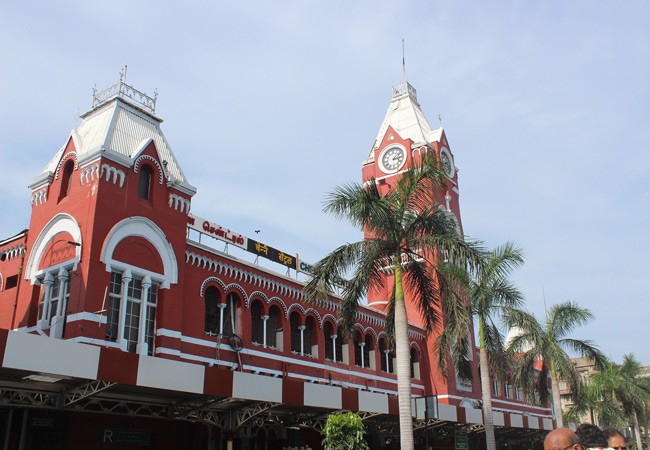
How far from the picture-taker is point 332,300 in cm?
3161

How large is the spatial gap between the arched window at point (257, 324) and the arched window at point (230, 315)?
1.10m

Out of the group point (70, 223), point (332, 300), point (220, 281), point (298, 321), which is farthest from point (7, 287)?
point (332, 300)

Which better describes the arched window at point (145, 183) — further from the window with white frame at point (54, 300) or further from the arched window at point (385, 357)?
the arched window at point (385, 357)

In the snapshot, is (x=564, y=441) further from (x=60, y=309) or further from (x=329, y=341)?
(x=329, y=341)

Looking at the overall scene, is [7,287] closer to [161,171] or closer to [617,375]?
[161,171]

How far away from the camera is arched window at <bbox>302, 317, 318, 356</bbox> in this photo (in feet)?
98.2

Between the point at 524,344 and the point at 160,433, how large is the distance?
64.6 feet

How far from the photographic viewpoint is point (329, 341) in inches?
1240

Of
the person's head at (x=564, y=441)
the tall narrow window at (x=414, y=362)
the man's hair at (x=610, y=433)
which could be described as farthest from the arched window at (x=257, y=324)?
the person's head at (x=564, y=441)

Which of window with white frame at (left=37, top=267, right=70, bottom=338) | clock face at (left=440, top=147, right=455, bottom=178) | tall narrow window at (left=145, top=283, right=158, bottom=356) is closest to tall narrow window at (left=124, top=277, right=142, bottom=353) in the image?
tall narrow window at (left=145, top=283, right=158, bottom=356)

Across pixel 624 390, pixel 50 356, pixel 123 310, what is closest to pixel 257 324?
pixel 123 310

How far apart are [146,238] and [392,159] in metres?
23.1

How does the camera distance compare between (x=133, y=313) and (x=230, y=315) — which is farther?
(x=230, y=315)

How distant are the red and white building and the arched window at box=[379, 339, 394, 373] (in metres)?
4.09
